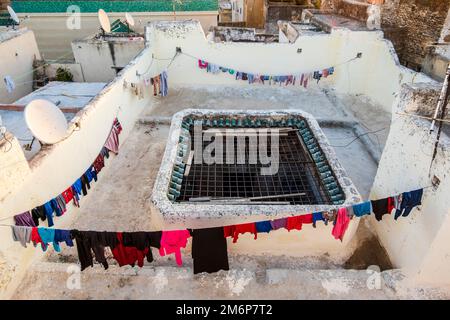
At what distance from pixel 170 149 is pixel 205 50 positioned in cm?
935

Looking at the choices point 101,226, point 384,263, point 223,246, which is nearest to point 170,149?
point 101,226

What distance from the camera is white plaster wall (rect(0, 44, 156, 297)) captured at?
23.8 feet

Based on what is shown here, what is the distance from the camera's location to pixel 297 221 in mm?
7699

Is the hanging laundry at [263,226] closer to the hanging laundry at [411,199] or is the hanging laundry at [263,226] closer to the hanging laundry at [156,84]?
the hanging laundry at [411,199]

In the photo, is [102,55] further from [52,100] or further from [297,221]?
[297,221]

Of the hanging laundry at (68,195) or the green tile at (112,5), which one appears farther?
the green tile at (112,5)

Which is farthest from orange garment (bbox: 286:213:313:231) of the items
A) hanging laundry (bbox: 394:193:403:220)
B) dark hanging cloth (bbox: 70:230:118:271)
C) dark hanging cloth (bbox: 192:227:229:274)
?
dark hanging cloth (bbox: 70:230:118:271)

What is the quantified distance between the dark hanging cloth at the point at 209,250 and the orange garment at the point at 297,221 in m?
1.46

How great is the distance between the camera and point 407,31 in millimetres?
18391

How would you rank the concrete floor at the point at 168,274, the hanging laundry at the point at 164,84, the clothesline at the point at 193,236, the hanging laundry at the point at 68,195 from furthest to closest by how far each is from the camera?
1. the hanging laundry at the point at 164,84
2. the hanging laundry at the point at 68,195
3. the concrete floor at the point at 168,274
4. the clothesline at the point at 193,236

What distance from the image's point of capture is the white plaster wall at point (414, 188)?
6840 mm

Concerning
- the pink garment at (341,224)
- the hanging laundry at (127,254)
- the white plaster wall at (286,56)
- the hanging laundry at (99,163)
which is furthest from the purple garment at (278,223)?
the white plaster wall at (286,56)

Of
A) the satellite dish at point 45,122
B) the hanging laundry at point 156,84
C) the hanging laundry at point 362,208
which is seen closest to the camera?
the hanging laundry at point 362,208

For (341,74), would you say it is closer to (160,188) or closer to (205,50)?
(205,50)
